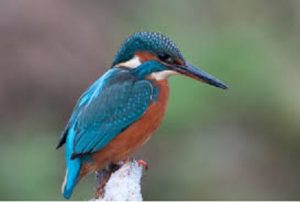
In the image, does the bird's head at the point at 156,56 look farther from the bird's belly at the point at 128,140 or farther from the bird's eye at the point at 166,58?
the bird's belly at the point at 128,140

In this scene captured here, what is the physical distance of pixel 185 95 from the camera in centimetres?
602

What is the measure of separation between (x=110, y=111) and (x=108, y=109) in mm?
11

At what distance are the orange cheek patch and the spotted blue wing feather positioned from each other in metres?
0.09

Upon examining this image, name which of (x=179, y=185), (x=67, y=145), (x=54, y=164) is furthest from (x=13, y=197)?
(x=67, y=145)

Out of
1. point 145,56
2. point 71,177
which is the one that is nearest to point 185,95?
point 145,56

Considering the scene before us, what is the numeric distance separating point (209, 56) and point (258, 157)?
2.77ft

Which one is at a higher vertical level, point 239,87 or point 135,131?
point 239,87

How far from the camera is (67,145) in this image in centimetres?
318

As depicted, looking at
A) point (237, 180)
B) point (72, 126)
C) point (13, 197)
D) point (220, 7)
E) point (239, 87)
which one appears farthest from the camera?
point (220, 7)

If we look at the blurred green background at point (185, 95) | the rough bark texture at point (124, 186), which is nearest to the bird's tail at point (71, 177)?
the rough bark texture at point (124, 186)

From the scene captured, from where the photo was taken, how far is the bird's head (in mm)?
3125

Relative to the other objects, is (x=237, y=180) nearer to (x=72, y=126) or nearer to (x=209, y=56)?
(x=209, y=56)

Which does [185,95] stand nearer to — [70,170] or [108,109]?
[108,109]

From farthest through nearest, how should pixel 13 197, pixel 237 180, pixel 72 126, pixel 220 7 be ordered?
pixel 220 7, pixel 237 180, pixel 13 197, pixel 72 126
